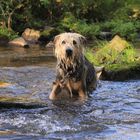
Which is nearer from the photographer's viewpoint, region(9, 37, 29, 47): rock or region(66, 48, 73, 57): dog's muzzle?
region(66, 48, 73, 57): dog's muzzle

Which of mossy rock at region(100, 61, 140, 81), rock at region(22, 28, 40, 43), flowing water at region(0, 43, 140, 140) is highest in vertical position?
rock at region(22, 28, 40, 43)

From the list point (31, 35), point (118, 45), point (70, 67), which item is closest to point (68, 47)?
point (70, 67)

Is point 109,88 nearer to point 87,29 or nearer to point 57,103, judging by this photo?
point 57,103

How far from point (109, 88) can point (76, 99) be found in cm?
181

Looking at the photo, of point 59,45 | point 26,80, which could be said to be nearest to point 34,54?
point 26,80

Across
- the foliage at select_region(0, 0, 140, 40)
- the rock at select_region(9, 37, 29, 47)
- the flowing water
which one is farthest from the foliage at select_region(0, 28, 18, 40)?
the flowing water

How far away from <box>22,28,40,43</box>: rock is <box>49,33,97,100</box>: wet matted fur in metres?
15.1

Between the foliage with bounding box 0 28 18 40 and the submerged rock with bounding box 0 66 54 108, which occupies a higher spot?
the foliage with bounding box 0 28 18 40

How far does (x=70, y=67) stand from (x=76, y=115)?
197cm

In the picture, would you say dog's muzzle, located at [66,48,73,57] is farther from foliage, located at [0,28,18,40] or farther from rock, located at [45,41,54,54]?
foliage, located at [0,28,18,40]

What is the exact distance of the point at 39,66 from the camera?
646 inches

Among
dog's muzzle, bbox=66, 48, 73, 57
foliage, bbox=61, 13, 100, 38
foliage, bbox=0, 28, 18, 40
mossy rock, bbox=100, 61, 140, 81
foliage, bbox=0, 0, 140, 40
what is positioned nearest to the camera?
dog's muzzle, bbox=66, 48, 73, 57

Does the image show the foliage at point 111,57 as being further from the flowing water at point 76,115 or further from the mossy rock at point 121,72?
the flowing water at point 76,115

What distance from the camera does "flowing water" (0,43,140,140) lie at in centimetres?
788
